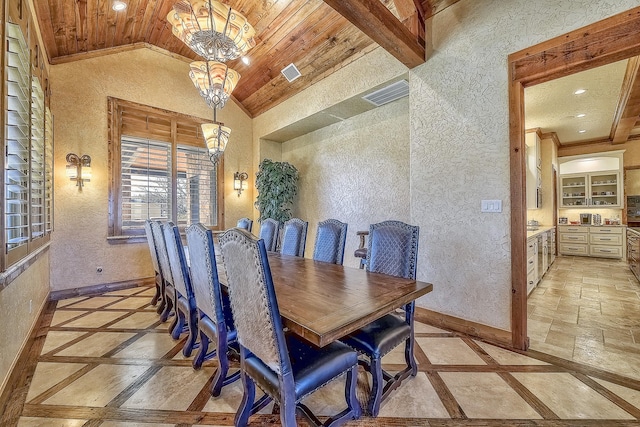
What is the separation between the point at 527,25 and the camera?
226 cm

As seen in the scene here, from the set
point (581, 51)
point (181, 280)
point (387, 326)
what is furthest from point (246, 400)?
point (581, 51)

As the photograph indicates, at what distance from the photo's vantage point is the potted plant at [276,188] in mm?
4945

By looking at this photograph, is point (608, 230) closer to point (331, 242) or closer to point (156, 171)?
point (331, 242)

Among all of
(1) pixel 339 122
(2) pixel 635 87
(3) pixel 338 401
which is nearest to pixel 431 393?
(3) pixel 338 401

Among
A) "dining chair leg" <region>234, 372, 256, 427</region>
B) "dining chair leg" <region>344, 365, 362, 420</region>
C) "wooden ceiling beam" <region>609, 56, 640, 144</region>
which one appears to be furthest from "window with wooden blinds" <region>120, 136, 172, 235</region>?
"wooden ceiling beam" <region>609, 56, 640, 144</region>

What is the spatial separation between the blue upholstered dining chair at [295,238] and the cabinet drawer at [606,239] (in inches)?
281

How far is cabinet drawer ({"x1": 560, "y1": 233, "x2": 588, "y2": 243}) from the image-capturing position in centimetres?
631

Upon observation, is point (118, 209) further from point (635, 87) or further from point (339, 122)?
point (635, 87)

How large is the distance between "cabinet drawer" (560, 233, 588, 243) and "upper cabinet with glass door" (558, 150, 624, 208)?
2.49 feet

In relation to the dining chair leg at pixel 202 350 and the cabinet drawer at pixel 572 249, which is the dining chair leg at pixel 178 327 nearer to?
the dining chair leg at pixel 202 350

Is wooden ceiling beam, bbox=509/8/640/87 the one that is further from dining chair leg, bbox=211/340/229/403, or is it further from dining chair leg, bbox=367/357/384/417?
dining chair leg, bbox=211/340/229/403

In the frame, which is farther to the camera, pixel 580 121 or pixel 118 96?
pixel 580 121

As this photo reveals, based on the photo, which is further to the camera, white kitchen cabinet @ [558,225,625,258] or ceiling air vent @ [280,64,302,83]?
white kitchen cabinet @ [558,225,625,258]

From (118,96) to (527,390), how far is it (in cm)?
585
